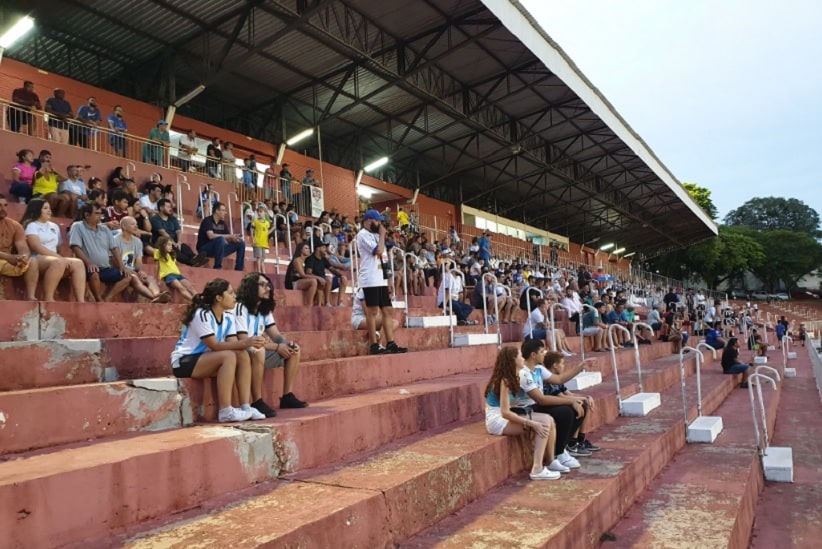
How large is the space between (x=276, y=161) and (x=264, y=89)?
84.9 inches

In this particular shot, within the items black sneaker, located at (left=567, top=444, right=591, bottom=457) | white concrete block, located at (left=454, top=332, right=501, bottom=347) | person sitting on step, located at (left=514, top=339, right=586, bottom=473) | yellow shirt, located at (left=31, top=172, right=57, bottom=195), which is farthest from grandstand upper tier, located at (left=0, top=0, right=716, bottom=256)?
black sneaker, located at (left=567, top=444, right=591, bottom=457)

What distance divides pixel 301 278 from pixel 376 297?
78.0 inches

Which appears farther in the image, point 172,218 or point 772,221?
point 772,221

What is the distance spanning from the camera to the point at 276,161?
1886 cm

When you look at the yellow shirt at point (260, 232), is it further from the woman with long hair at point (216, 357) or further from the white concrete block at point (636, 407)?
the white concrete block at point (636, 407)

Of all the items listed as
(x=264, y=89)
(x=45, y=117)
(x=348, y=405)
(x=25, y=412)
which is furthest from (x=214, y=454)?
(x=264, y=89)

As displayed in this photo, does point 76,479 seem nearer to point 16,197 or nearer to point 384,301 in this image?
point 384,301

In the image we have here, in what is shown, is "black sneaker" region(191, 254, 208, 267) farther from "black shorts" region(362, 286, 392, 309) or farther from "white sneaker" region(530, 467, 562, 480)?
"white sneaker" region(530, 467, 562, 480)

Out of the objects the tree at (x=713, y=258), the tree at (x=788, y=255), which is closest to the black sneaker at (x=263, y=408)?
the tree at (x=713, y=258)

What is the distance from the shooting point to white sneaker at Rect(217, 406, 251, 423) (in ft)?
11.8

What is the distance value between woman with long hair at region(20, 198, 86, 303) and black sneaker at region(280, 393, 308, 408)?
2218 mm

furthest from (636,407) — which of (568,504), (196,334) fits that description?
(196,334)

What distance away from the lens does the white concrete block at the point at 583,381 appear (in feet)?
22.6

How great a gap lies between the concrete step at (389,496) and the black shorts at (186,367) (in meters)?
1.01
